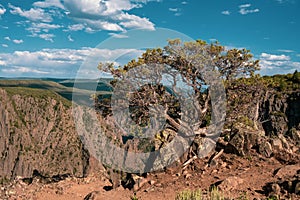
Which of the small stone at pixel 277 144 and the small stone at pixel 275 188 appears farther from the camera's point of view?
the small stone at pixel 277 144

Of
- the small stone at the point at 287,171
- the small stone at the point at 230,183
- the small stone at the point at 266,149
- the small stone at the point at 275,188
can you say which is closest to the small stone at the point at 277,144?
the small stone at the point at 266,149

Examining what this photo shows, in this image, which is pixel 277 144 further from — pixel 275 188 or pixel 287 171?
pixel 275 188

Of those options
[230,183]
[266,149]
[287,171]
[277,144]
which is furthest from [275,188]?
[277,144]

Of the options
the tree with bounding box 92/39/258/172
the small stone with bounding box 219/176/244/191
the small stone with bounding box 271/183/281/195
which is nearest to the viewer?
the small stone with bounding box 271/183/281/195

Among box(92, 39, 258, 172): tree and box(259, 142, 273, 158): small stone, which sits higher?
box(92, 39, 258, 172): tree

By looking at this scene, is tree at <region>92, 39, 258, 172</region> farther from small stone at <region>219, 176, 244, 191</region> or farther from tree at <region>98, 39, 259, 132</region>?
small stone at <region>219, 176, 244, 191</region>

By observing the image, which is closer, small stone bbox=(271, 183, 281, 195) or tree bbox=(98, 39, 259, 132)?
small stone bbox=(271, 183, 281, 195)

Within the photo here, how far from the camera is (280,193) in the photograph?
11805mm

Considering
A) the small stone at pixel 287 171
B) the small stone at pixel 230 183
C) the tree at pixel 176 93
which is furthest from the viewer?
the tree at pixel 176 93

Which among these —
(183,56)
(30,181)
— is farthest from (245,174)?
(30,181)

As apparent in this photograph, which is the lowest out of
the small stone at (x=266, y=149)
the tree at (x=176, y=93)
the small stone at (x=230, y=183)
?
the small stone at (x=230, y=183)

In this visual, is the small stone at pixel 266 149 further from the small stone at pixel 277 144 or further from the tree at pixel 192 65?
the tree at pixel 192 65

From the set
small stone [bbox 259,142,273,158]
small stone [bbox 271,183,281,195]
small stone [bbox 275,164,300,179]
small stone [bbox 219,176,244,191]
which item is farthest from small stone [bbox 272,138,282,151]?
small stone [bbox 271,183,281,195]

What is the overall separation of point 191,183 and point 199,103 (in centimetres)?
496
